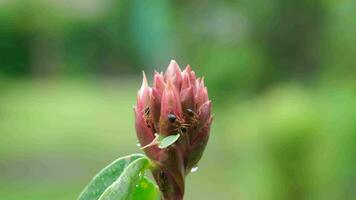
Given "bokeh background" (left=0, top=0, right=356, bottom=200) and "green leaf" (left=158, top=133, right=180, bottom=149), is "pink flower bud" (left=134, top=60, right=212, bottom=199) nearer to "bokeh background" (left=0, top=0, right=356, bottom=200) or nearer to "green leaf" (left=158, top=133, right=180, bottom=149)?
"green leaf" (left=158, top=133, right=180, bottom=149)

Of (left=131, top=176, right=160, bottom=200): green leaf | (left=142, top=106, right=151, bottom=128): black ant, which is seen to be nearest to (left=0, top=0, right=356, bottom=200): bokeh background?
(left=131, top=176, right=160, bottom=200): green leaf

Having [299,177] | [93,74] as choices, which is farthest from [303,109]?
[93,74]

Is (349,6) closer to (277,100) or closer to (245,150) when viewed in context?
(277,100)

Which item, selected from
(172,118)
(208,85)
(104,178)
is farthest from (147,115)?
(208,85)

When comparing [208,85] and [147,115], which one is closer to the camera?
[147,115]

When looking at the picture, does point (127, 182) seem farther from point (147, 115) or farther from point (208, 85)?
point (208, 85)

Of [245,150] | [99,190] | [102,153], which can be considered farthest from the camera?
[102,153]

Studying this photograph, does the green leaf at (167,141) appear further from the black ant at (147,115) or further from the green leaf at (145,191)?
the green leaf at (145,191)
